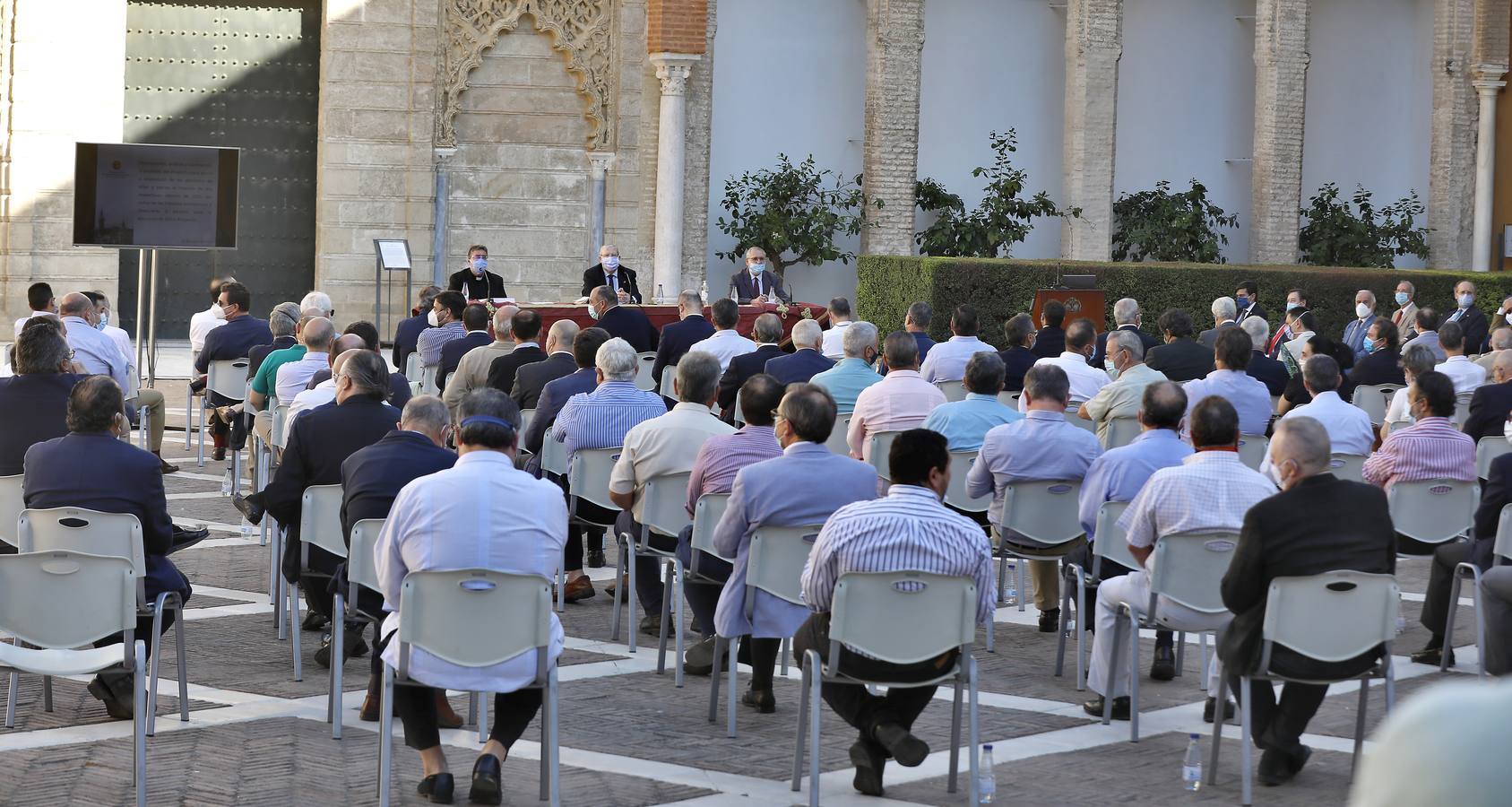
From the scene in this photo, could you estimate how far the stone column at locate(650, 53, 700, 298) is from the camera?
64.2 feet

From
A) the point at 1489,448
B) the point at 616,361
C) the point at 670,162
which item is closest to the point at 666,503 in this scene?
the point at 616,361

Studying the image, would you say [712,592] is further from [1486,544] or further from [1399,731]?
[1399,731]

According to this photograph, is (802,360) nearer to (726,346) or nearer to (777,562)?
(726,346)

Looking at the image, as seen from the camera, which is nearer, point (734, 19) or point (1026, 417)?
point (1026, 417)

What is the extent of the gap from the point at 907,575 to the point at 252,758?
84.6 inches

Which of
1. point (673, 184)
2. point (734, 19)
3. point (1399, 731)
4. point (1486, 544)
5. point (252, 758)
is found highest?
point (734, 19)

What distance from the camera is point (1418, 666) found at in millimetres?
7090

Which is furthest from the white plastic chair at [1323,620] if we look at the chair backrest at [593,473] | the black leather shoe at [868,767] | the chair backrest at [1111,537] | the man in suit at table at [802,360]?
the man in suit at table at [802,360]

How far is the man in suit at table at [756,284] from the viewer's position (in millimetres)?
16453

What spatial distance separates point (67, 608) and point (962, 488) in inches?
160

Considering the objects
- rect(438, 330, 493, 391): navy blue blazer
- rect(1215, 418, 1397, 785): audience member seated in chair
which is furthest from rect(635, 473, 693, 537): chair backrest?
rect(438, 330, 493, 391): navy blue blazer

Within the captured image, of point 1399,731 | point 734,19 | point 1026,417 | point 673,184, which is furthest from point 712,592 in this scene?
point 734,19

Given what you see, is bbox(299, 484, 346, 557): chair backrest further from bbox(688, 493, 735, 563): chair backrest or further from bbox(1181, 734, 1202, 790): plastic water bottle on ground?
bbox(1181, 734, 1202, 790): plastic water bottle on ground

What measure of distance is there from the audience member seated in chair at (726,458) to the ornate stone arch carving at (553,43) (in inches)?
537
